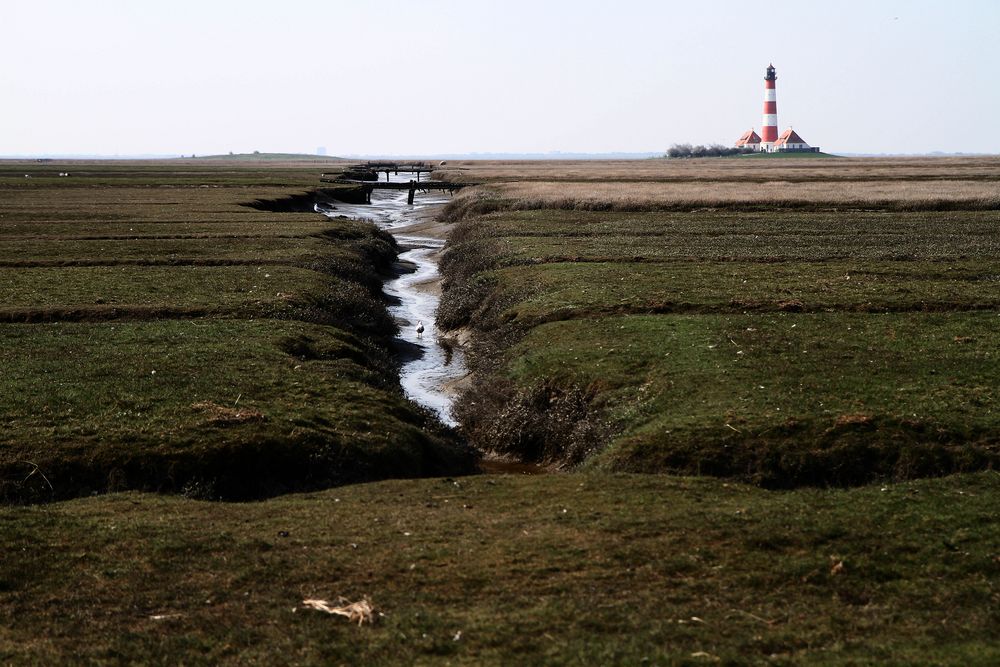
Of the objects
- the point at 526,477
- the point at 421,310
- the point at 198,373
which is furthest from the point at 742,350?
the point at 421,310

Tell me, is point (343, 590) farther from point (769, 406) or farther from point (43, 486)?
point (769, 406)

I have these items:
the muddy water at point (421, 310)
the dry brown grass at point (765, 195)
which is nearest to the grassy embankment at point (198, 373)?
the muddy water at point (421, 310)

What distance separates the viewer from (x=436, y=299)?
Result: 47.2m

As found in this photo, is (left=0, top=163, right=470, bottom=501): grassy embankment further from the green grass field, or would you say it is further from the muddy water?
the green grass field

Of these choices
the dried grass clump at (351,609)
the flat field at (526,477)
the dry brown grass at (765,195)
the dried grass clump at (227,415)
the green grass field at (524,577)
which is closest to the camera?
the green grass field at (524,577)

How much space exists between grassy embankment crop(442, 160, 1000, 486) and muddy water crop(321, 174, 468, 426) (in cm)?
119

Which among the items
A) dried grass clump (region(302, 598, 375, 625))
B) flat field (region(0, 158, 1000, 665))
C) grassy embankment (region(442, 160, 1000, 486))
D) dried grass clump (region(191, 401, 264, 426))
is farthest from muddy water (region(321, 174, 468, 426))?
dried grass clump (region(302, 598, 375, 625))

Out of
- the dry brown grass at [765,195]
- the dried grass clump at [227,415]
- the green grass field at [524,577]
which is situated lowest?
the green grass field at [524,577]

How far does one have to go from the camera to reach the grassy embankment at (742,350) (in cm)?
1980

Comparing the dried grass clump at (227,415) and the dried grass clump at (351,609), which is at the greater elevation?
the dried grass clump at (227,415)

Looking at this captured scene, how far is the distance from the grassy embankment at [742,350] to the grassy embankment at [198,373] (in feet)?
11.3

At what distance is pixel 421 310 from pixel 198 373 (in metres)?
19.9

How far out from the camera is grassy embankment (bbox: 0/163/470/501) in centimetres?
1934

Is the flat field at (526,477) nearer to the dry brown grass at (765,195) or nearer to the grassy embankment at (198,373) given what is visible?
the grassy embankment at (198,373)
